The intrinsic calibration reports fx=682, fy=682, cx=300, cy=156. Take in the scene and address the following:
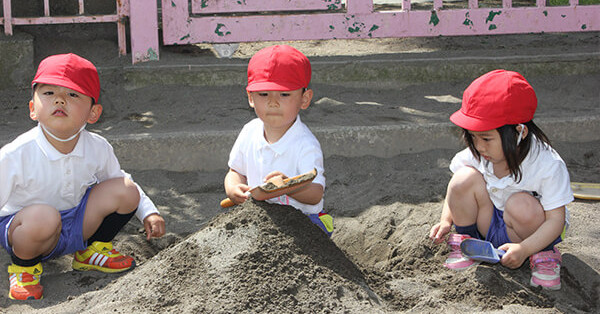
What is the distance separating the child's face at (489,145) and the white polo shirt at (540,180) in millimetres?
102

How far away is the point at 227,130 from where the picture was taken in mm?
4004

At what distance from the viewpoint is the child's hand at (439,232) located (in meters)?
2.91

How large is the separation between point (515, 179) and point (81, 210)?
181 cm

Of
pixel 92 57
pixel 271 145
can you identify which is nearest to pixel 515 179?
pixel 271 145

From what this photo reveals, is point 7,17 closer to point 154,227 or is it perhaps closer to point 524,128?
point 154,227

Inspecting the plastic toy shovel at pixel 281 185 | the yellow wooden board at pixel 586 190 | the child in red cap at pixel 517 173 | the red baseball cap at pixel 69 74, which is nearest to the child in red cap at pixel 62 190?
the red baseball cap at pixel 69 74

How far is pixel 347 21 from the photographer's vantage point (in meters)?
5.08

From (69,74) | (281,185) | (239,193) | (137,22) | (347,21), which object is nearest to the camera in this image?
(281,185)

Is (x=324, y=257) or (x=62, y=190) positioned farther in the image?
(x=62, y=190)

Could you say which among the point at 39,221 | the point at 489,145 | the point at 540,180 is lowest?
the point at 39,221

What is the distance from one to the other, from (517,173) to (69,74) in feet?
5.98

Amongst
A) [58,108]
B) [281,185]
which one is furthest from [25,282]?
[281,185]

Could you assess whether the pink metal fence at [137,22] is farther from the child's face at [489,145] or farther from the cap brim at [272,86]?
the child's face at [489,145]

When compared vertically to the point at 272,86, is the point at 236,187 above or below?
below
